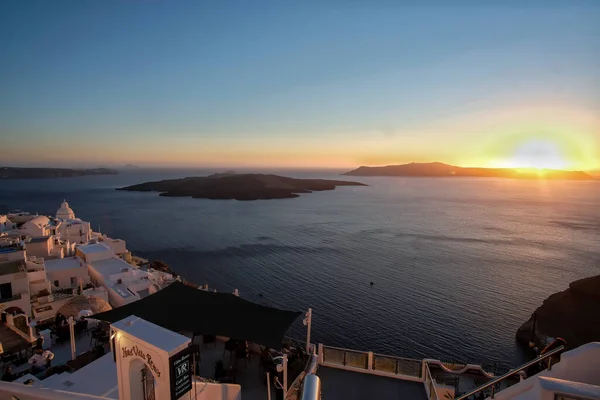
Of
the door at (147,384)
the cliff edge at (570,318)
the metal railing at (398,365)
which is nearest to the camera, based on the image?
the door at (147,384)

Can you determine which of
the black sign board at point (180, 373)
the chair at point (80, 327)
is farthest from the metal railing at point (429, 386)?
the chair at point (80, 327)

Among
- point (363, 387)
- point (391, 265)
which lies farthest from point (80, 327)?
point (391, 265)

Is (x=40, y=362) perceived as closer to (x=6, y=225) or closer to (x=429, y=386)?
(x=429, y=386)

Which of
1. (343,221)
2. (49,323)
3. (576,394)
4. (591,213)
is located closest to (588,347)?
(576,394)

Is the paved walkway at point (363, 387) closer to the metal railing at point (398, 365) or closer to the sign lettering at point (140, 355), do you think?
the metal railing at point (398, 365)

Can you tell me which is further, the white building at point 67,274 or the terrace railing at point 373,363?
the white building at point 67,274

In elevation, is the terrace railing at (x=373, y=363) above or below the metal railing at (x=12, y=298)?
above

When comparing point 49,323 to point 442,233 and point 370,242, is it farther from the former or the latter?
point 442,233
